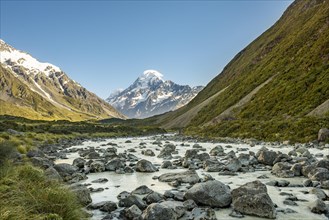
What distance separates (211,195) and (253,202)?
215 centimetres

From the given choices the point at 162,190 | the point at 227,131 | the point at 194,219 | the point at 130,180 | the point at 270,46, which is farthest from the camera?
the point at 270,46

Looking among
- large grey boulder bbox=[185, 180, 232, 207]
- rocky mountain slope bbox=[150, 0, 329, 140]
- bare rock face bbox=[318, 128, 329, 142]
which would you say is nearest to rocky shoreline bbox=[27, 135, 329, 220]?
large grey boulder bbox=[185, 180, 232, 207]

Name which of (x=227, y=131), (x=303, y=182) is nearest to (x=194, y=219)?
(x=303, y=182)

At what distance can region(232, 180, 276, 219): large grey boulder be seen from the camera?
13516 millimetres

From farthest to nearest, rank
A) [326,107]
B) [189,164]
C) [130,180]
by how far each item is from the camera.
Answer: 1. [326,107]
2. [189,164]
3. [130,180]

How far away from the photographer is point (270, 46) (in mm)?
143000

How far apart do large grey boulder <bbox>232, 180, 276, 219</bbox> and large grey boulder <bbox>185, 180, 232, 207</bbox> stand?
433 mm

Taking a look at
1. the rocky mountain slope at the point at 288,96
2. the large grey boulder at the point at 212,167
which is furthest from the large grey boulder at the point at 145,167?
→ the rocky mountain slope at the point at 288,96

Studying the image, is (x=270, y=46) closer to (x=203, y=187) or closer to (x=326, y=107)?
(x=326, y=107)

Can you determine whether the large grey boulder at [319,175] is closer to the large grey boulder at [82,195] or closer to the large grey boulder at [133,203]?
the large grey boulder at [133,203]

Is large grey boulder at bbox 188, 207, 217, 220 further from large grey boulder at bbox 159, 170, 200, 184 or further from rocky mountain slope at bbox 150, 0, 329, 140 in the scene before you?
rocky mountain slope at bbox 150, 0, 329, 140

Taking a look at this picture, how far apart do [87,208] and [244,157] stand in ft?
56.5

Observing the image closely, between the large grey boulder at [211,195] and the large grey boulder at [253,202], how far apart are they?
1.42ft

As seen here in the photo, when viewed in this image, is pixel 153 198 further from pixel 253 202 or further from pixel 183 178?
pixel 183 178
